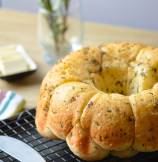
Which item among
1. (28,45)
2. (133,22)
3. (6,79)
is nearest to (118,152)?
(6,79)

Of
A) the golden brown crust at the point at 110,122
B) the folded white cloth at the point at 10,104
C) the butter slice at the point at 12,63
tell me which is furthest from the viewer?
the butter slice at the point at 12,63

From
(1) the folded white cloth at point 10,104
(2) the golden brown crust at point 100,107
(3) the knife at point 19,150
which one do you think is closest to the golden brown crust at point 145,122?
(2) the golden brown crust at point 100,107

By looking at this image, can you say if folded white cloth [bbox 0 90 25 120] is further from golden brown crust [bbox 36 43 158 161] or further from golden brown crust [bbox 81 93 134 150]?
golden brown crust [bbox 81 93 134 150]

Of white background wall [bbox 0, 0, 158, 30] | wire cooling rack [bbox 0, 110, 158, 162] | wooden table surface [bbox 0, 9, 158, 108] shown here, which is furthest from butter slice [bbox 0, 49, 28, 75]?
white background wall [bbox 0, 0, 158, 30]

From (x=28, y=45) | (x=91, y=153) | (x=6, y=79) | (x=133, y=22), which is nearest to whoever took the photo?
(x=91, y=153)

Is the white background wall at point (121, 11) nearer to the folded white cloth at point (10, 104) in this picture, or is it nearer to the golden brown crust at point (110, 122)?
the folded white cloth at point (10, 104)

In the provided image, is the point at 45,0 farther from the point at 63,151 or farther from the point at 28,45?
the point at 63,151
